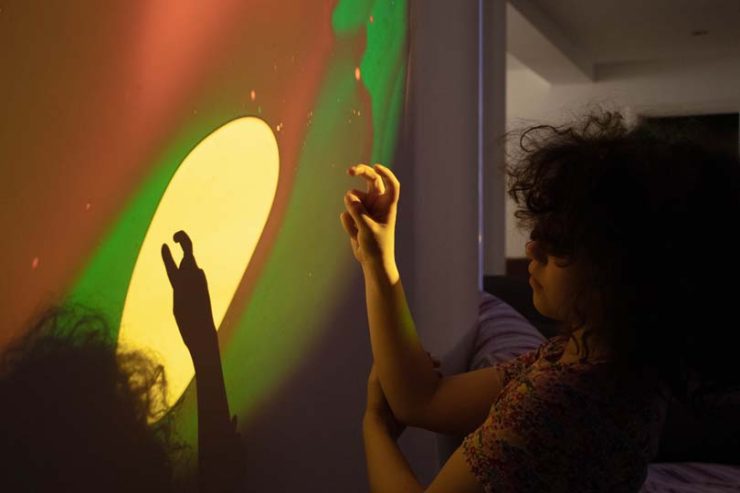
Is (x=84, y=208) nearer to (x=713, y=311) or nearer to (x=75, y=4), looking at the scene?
(x=75, y=4)

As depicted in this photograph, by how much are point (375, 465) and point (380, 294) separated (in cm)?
19

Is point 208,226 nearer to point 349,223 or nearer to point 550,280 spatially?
point 349,223

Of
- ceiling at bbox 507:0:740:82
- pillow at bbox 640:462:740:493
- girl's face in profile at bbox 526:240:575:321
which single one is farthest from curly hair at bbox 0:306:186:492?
ceiling at bbox 507:0:740:82

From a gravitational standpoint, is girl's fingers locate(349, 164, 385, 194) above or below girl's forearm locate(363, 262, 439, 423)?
above

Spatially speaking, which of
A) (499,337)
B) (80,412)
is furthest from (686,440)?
(80,412)

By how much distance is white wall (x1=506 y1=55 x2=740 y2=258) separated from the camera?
8852 millimetres

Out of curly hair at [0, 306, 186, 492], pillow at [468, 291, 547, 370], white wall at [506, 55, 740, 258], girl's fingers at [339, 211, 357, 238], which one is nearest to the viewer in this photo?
curly hair at [0, 306, 186, 492]

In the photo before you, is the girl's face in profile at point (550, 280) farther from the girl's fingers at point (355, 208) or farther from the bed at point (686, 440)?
the bed at point (686, 440)

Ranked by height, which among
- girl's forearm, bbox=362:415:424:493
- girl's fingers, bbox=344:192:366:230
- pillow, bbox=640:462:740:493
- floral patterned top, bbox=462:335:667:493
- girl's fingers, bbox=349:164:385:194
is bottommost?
pillow, bbox=640:462:740:493

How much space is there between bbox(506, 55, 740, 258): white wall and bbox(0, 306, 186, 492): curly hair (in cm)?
813

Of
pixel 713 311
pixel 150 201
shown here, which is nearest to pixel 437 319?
pixel 713 311

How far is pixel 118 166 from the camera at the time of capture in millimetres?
673

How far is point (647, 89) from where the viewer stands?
918 cm

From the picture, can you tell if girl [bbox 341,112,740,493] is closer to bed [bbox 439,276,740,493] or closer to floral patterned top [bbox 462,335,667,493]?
floral patterned top [bbox 462,335,667,493]
